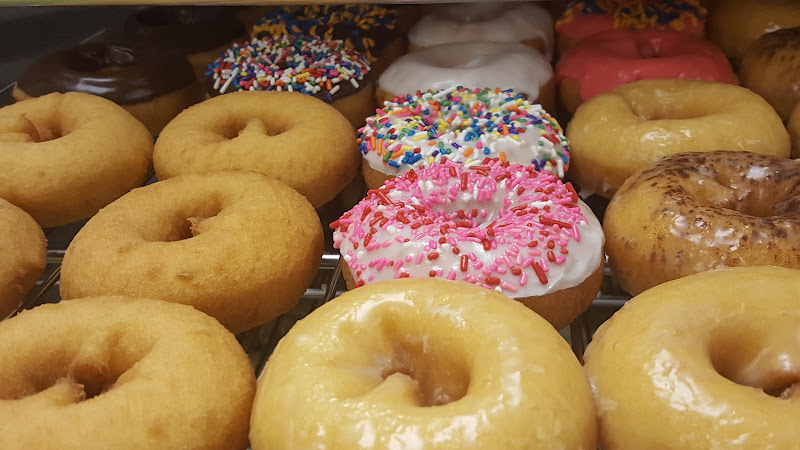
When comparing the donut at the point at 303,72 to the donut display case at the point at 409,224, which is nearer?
the donut display case at the point at 409,224

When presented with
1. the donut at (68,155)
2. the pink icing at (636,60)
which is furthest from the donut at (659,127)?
the donut at (68,155)

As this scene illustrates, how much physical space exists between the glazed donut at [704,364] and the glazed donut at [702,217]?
6.3 inches

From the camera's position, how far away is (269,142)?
215cm

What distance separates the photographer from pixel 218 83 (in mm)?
2631

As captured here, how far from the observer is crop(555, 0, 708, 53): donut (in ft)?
9.21

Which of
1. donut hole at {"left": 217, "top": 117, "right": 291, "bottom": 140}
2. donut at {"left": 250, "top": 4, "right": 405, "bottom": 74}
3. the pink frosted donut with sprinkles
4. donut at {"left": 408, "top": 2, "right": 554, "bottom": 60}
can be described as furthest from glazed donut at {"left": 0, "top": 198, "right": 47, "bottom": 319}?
donut at {"left": 408, "top": 2, "right": 554, "bottom": 60}

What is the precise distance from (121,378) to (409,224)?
75 cm

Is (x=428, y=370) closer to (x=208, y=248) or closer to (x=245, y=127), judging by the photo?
(x=208, y=248)

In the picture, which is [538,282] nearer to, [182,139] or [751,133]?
[751,133]

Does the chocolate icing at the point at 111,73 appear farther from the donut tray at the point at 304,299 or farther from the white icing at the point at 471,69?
the white icing at the point at 471,69

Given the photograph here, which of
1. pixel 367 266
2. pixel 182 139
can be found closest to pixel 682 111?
pixel 367 266

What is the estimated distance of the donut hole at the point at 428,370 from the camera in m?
1.28

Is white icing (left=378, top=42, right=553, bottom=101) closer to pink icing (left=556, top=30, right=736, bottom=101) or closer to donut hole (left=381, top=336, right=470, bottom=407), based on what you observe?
pink icing (left=556, top=30, right=736, bottom=101)

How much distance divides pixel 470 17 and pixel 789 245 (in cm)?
188
